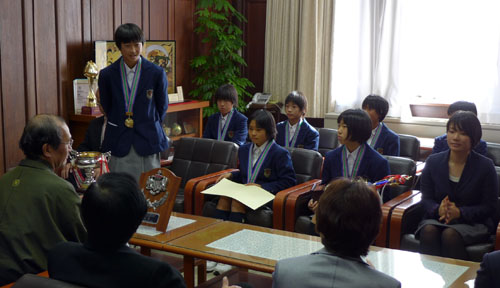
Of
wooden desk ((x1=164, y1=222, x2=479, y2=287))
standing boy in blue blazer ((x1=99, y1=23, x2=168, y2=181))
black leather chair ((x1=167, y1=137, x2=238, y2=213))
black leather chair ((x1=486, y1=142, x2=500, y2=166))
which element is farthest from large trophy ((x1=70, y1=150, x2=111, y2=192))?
black leather chair ((x1=486, y1=142, x2=500, y2=166))

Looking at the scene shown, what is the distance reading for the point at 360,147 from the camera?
3645mm

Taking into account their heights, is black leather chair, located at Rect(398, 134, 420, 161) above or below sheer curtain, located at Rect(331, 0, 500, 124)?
below

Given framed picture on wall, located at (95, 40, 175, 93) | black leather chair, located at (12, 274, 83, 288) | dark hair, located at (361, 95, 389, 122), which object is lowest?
black leather chair, located at (12, 274, 83, 288)

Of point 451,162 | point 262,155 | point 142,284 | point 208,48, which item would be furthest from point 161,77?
point 208,48

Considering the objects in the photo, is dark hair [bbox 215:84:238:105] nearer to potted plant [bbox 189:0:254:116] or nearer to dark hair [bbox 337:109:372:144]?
potted plant [bbox 189:0:254:116]

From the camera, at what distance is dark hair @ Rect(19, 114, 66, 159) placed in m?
2.22

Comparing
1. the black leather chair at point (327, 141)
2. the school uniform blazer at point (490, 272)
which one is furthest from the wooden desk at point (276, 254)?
the black leather chair at point (327, 141)

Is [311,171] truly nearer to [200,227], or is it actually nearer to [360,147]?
[360,147]

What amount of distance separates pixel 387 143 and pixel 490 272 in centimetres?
282

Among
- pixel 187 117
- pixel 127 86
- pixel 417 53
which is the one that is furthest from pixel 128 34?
pixel 417 53

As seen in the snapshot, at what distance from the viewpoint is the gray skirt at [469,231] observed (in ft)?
10.2

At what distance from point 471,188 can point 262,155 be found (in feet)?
4.43

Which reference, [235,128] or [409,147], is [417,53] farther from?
[235,128]

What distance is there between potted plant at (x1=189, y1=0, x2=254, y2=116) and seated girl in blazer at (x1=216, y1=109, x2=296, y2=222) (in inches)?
101
